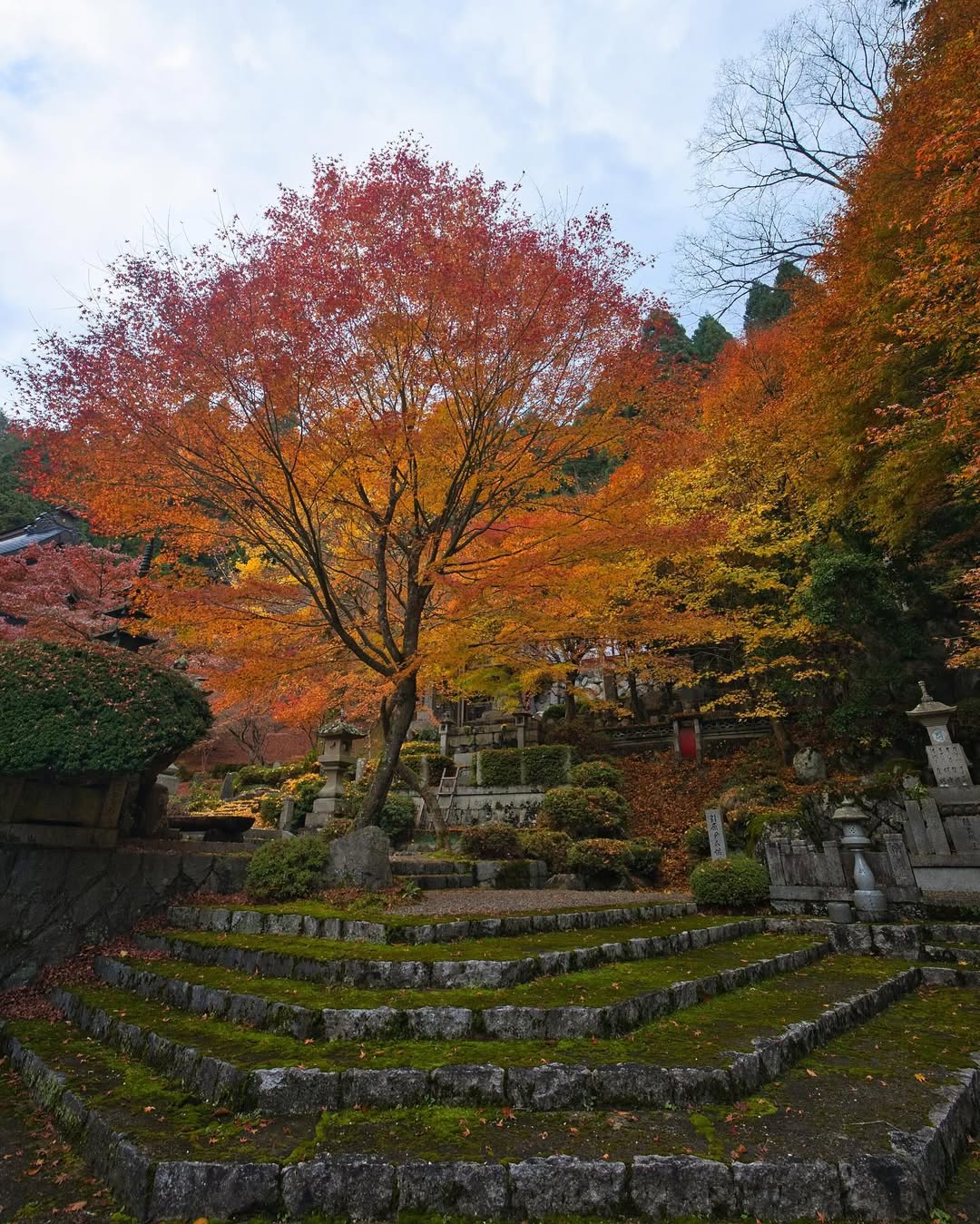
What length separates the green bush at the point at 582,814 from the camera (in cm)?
1405

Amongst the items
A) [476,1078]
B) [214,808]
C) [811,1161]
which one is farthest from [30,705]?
[214,808]

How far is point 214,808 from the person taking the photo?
698 inches

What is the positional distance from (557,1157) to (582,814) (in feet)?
39.2

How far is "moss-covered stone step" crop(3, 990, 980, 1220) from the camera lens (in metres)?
2.36

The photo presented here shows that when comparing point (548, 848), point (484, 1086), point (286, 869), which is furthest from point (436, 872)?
point (484, 1086)

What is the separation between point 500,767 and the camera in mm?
18828

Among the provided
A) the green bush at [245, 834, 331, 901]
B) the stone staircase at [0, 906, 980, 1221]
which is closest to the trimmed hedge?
the green bush at [245, 834, 331, 901]

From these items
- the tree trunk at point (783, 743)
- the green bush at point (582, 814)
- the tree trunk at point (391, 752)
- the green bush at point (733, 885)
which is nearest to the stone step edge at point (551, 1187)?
the tree trunk at point (391, 752)

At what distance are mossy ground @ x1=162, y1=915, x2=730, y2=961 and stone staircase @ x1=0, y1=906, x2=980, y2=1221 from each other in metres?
0.05

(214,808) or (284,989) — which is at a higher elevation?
(214,808)

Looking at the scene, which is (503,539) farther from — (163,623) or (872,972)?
(872,972)

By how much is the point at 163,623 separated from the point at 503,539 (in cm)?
490

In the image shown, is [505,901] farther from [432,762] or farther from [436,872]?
[432,762]

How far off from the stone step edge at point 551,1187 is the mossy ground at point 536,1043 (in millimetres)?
700
